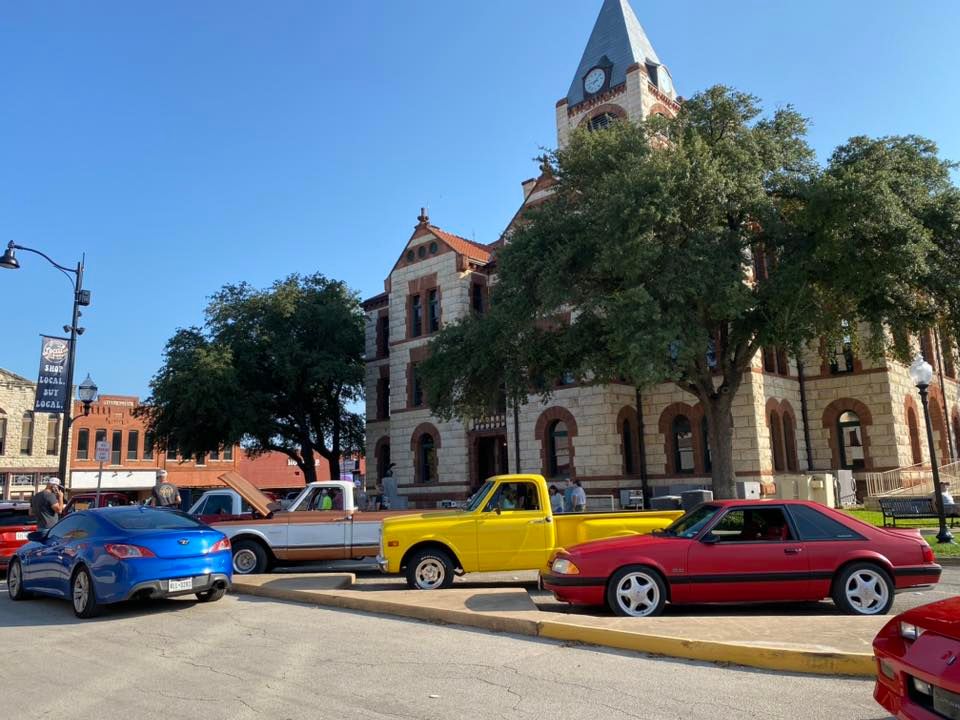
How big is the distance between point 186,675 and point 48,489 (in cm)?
1030

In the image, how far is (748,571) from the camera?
8578 mm

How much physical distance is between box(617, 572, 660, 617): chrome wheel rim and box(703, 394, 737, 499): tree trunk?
43.9 ft

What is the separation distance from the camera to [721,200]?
1945 centimetres

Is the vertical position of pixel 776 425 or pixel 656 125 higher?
pixel 656 125

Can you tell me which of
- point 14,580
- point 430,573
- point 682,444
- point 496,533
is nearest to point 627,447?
point 682,444

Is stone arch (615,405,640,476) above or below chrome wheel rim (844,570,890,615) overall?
above

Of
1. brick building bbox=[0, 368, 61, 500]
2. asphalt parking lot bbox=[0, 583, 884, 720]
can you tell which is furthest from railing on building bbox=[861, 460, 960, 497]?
brick building bbox=[0, 368, 61, 500]

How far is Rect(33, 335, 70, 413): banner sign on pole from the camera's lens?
62.1 ft

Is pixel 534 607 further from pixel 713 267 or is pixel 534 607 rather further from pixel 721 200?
pixel 721 200

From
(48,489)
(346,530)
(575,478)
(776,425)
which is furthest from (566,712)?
(776,425)

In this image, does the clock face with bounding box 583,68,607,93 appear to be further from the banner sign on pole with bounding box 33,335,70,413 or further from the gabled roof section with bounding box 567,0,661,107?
the banner sign on pole with bounding box 33,335,70,413

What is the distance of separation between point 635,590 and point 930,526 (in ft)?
47.6

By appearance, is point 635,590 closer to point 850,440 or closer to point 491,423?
point 491,423

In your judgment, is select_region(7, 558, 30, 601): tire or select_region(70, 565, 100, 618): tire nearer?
select_region(70, 565, 100, 618): tire
